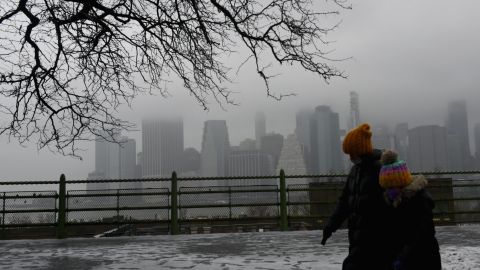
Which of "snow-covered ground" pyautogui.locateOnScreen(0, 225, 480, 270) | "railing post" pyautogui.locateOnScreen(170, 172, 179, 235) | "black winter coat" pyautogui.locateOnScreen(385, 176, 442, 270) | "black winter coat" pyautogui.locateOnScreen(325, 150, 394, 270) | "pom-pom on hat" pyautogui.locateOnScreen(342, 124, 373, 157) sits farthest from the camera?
"railing post" pyautogui.locateOnScreen(170, 172, 179, 235)

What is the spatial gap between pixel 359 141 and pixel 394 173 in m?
0.41

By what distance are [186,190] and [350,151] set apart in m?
7.82

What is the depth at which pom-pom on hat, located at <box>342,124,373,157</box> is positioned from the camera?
3076 millimetres

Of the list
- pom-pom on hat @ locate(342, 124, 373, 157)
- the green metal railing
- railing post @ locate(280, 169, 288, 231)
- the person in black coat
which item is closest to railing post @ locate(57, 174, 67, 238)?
the green metal railing

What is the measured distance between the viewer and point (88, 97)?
7789 mm

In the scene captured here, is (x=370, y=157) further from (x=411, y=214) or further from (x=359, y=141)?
(x=411, y=214)

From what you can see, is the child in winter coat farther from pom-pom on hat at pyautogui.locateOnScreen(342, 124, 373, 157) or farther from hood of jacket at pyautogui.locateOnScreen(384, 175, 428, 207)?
pom-pom on hat at pyautogui.locateOnScreen(342, 124, 373, 157)

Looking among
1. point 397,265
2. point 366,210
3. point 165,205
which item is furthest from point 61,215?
point 397,265

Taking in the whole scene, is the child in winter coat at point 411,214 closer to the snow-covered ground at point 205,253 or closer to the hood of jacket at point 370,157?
the hood of jacket at point 370,157

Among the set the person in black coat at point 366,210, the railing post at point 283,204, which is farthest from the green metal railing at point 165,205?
the person in black coat at point 366,210

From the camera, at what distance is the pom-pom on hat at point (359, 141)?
3076mm

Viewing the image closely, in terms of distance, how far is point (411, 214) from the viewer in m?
2.72

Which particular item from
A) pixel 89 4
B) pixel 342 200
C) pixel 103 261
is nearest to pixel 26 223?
pixel 103 261

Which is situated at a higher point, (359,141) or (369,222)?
(359,141)
